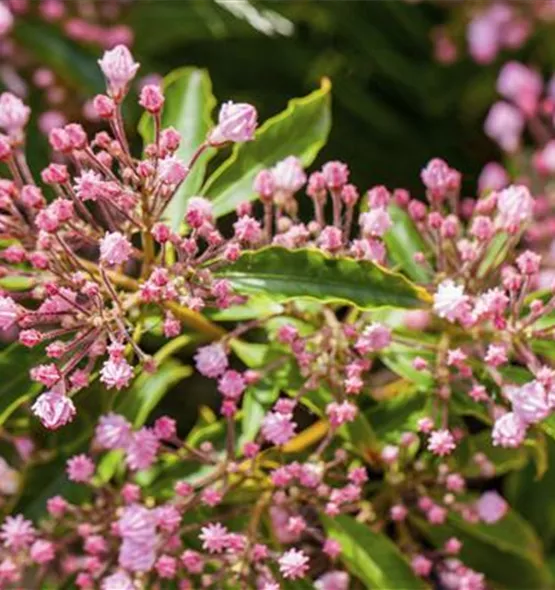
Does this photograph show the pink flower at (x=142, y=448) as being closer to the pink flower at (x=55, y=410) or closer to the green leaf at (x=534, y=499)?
the pink flower at (x=55, y=410)

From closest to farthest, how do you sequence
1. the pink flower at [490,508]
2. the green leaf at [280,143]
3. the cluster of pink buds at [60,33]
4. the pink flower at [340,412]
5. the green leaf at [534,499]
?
the pink flower at [340,412] < the green leaf at [280,143] < the pink flower at [490,508] < the green leaf at [534,499] < the cluster of pink buds at [60,33]

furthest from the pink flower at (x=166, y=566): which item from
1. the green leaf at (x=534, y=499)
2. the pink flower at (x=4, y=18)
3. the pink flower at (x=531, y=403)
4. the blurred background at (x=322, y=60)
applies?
the pink flower at (x=4, y=18)

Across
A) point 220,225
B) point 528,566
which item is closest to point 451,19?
point 220,225

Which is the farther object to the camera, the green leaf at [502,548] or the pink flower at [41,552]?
the green leaf at [502,548]

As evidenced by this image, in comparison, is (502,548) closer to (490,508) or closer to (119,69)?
(490,508)

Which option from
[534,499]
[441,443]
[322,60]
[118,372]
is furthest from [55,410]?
[322,60]

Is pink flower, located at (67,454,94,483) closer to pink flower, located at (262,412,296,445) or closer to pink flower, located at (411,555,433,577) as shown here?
pink flower, located at (262,412,296,445)

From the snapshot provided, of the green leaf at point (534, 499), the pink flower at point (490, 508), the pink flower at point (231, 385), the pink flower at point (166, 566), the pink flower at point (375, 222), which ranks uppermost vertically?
the pink flower at point (375, 222)
